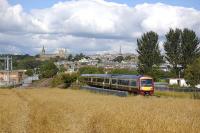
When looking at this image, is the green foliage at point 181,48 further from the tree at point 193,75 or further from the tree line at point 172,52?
the tree at point 193,75

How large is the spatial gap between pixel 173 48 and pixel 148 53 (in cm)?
548

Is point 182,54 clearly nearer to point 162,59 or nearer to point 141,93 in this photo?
point 162,59

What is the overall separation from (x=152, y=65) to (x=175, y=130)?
82.7 metres

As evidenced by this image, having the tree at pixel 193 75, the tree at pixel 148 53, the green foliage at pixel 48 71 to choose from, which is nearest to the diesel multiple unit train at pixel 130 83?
the tree at pixel 193 75

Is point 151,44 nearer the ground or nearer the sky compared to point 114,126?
nearer the sky

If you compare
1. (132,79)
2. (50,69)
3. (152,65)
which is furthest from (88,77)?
(50,69)

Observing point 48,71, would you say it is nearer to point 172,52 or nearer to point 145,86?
point 172,52

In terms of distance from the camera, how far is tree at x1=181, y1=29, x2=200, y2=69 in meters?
93.7

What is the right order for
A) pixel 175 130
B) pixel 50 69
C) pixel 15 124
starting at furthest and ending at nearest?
pixel 50 69 < pixel 15 124 < pixel 175 130

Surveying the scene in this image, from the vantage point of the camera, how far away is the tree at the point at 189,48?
93.7 m

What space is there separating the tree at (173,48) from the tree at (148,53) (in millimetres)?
2098

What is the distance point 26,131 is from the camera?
17234 millimetres

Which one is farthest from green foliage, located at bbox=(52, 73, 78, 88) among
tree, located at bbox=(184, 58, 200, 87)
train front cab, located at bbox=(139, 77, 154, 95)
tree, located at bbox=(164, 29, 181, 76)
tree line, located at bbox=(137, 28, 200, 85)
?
train front cab, located at bbox=(139, 77, 154, 95)

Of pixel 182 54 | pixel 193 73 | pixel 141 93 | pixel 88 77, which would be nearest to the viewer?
pixel 141 93
